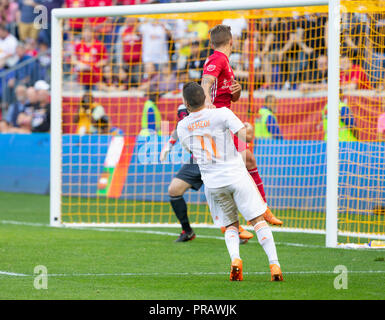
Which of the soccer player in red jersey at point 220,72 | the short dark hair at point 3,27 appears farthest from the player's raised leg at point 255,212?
the short dark hair at point 3,27

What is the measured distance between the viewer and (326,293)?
634 cm

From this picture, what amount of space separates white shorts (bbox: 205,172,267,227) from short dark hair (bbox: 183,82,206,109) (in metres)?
0.75

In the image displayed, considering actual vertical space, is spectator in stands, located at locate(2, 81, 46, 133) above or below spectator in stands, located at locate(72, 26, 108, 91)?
below

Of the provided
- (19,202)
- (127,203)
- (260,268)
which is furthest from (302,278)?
(19,202)

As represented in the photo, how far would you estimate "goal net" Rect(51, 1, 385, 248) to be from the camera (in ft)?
37.6

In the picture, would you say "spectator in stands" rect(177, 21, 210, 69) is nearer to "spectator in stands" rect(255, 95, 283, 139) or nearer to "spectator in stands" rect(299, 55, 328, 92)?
"spectator in stands" rect(255, 95, 283, 139)

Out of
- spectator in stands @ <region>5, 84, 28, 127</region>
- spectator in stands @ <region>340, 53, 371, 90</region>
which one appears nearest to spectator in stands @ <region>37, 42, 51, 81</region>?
spectator in stands @ <region>5, 84, 28, 127</region>

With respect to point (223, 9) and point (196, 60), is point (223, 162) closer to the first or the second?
point (223, 9)

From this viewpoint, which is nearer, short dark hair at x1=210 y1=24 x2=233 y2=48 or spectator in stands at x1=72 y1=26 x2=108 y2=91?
short dark hair at x1=210 y1=24 x2=233 y2=48

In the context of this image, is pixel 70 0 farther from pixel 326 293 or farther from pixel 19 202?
pixel 326 293

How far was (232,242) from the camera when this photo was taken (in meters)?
7.15

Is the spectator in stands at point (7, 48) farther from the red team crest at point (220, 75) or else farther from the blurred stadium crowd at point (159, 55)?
the red team crest at point (220, 75)

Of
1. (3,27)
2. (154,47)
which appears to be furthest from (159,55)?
(3,27)

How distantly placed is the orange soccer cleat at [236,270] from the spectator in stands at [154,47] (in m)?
8.93
